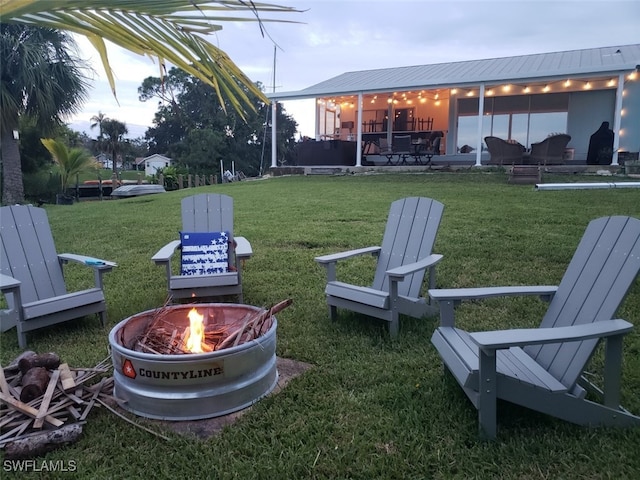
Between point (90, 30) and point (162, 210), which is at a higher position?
point (90, 30)

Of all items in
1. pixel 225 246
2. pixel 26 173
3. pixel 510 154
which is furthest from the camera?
pixel 26 173

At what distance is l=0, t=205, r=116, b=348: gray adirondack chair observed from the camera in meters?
3.13

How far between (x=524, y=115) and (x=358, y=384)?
49.1 feet

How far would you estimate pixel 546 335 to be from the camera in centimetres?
193

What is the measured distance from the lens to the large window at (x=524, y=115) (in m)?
14.9

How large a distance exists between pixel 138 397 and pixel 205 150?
1267 inches

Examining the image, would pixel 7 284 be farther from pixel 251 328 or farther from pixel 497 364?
pixel 497 364

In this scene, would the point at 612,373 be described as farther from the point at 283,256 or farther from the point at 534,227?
the point at 534,227

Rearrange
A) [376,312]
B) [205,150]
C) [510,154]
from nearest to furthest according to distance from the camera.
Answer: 1. [376,312]
2. [510,154]
3. [205,150]

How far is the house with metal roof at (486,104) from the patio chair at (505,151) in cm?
52

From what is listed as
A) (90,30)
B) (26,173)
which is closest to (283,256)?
(90,30)

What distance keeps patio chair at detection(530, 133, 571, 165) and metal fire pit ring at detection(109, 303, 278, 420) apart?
37.0 ft

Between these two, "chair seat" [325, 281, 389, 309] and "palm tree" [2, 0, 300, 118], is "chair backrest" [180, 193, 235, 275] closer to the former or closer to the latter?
"chair seat" [325, 281, 389, 309]

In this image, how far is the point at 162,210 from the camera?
368 inches
